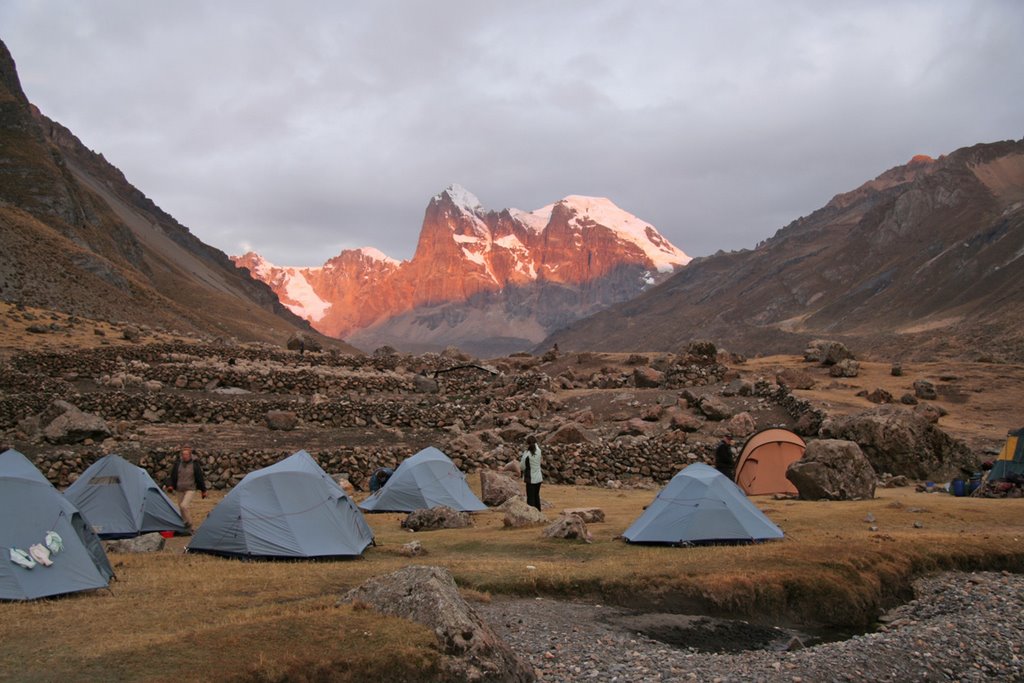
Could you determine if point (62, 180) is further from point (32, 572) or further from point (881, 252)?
point (881, 252)

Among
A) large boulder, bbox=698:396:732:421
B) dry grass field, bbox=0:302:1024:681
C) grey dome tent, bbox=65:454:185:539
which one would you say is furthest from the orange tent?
grey dome tent, bbox=65:454:185:539

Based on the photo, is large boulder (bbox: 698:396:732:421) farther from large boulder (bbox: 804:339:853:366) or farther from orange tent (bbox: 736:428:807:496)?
large boulder (bbox: 804:339:853:366)

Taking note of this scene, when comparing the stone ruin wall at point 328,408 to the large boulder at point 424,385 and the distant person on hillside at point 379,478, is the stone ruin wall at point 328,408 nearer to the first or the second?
the large boulder at point 424,385

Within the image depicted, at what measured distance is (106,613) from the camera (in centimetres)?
1022

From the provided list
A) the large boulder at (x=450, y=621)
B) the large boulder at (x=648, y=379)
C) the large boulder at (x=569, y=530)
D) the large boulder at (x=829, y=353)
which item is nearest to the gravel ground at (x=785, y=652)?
the large boulder at (x=450, y=621)

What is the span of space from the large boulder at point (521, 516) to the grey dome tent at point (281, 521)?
12.7 feet

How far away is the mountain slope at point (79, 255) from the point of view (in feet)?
213

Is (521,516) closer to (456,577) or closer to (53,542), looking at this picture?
(456,577)

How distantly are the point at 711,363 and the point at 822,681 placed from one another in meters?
37.0

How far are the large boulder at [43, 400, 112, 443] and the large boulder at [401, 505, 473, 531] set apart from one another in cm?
1271

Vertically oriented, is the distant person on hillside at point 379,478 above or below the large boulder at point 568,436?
below

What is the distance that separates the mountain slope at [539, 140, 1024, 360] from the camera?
292 feet

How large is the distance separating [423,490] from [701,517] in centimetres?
820

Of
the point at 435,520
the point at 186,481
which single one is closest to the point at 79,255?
the point at 186,481
